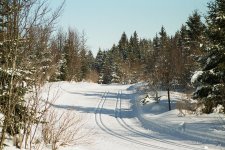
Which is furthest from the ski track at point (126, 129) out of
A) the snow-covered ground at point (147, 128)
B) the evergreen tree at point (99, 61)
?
the evergreen tree at point (99, 61)

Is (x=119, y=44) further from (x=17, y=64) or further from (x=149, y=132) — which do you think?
(x=17, y=64)

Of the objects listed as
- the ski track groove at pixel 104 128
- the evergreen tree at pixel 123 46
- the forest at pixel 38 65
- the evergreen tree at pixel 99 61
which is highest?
the evergreen tree at pixel 123 46

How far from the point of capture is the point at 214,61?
2167cm

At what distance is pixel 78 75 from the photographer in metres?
67.1

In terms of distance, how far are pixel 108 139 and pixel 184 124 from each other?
519 centimetres

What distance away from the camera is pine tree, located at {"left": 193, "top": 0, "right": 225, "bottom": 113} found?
65.7 feet

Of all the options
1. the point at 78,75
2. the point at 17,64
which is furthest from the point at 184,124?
the point at 78,75

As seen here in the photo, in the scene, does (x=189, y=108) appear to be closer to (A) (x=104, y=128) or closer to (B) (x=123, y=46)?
(A) (x=104, y=128)

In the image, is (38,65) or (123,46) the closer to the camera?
(38,65)

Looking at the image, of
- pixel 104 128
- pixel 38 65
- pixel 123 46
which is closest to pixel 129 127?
pixel 104 128

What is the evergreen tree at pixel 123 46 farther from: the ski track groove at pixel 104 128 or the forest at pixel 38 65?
the ski track groove at pixel 104 128

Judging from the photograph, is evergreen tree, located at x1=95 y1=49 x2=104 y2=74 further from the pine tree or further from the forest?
the pine tree

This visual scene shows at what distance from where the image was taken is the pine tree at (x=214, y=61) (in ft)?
65.7

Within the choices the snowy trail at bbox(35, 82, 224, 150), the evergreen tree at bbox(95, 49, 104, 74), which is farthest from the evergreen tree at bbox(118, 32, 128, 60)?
the snowy trail at bbox(35, 82, 224, 150)
